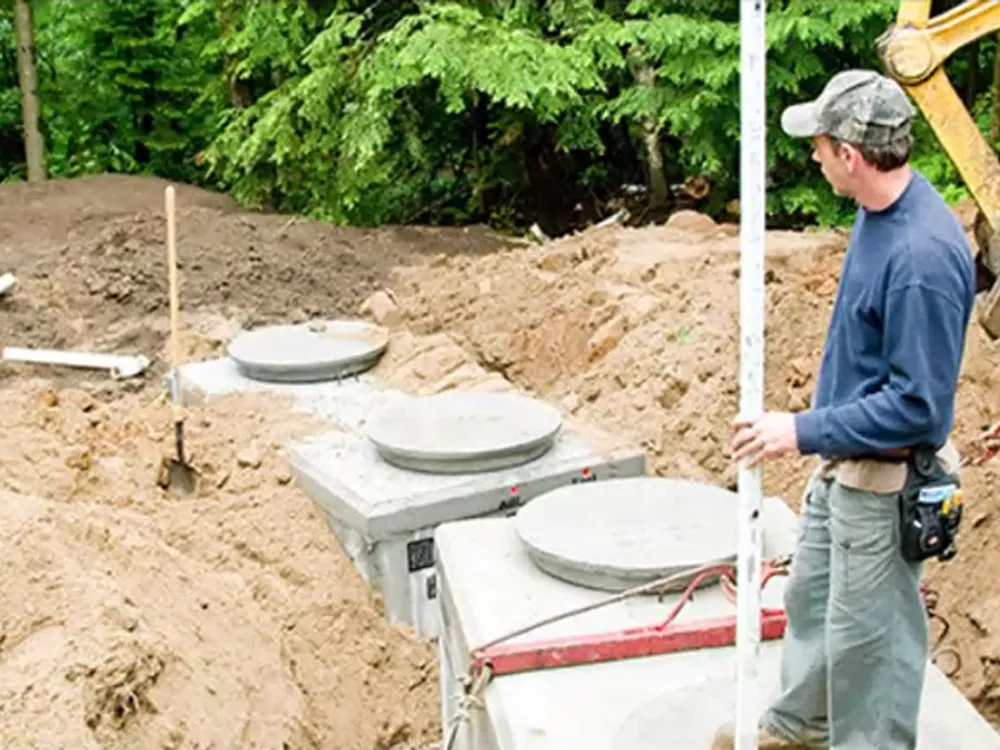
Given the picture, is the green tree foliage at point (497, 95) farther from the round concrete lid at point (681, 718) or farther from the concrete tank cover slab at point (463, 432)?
the round concrete lid at point (681, 718)

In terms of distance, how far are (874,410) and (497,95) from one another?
27.9 feet

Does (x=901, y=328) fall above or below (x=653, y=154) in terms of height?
above

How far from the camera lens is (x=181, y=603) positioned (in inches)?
185

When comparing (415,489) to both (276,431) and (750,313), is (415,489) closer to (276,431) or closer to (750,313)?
(276,431)

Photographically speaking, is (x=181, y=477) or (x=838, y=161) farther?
(x=181, y=477)

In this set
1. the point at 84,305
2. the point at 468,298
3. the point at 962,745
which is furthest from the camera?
the point at 84,305

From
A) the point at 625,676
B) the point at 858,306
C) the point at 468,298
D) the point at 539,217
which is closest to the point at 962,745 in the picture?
the point at 625,676

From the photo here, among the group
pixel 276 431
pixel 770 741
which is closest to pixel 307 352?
pixel 276 431

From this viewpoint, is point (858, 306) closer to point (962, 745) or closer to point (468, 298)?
point (962, 745)

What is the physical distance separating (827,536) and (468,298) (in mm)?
5848

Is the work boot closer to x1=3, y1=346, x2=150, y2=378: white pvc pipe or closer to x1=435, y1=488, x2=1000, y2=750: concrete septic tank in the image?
x1=435, y1=488, x2=1000, y2=750: concrete septic tank

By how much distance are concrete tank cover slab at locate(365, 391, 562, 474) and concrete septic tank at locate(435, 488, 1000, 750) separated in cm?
121

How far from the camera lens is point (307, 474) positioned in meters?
5.93

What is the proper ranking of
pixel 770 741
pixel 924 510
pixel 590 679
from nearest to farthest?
pixel 924 510, pixel 770 741, pixel 590 679
